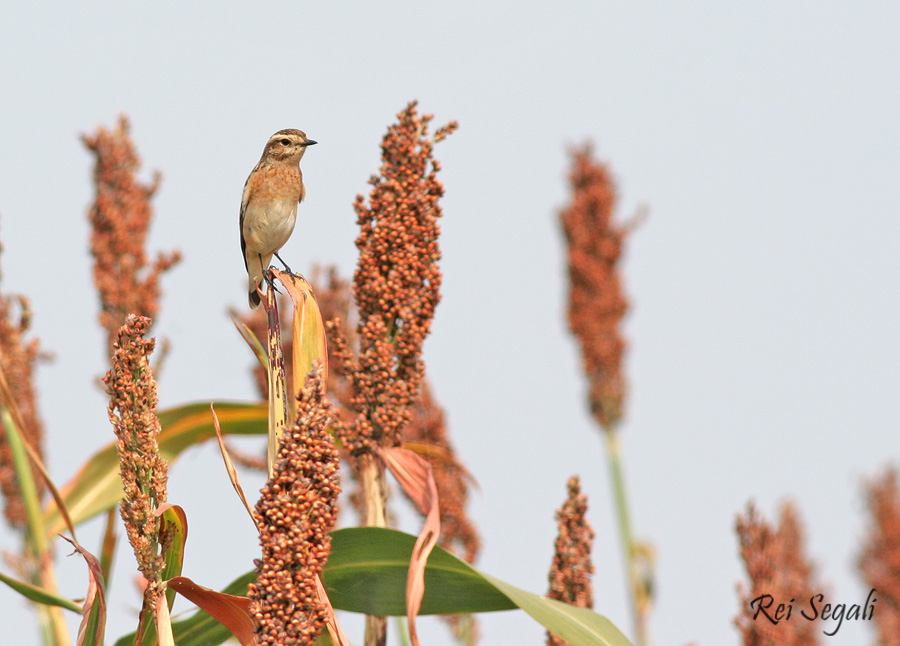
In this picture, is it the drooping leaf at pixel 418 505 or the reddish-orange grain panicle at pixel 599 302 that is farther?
the reddish-orange grain panicle at pixel 599 302

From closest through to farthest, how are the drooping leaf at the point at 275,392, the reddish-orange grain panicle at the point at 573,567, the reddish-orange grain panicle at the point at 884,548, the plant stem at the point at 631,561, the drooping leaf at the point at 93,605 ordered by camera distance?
the drooping leaf at the point at 93,605 < the drooping leaf at the point at 275,392 < the reddish-orange grain panicle at the point at 573,567 < the plant stem at the point at 631,561 < the reddish-orange grain panicle at the point at 884,548

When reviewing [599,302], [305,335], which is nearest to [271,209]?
[305,335]

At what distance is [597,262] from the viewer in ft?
31.0

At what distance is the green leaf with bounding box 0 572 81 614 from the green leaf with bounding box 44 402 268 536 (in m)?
1.22

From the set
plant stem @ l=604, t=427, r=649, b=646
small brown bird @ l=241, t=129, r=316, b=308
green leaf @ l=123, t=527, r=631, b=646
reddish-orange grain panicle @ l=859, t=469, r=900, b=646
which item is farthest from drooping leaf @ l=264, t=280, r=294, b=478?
reddish-orange grain panicle @ l=859, t=469, r=900, b=646

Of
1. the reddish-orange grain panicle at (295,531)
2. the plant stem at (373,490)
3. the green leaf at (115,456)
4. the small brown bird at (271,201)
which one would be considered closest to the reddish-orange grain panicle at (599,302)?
the small brown bird at (271,201)

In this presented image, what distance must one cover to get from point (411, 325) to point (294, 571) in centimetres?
153

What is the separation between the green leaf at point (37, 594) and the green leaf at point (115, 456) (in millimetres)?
1218

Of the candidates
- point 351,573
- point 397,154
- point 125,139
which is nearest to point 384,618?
point 351,573

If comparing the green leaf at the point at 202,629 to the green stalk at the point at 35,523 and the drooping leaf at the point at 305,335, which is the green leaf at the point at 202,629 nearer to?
the drooping leaf at the point at 305,335

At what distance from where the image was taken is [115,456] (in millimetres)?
4379

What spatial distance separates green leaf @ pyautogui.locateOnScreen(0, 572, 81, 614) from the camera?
299 centimetres

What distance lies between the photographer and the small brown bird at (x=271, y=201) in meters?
5.50

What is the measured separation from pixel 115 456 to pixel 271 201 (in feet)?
5.42
